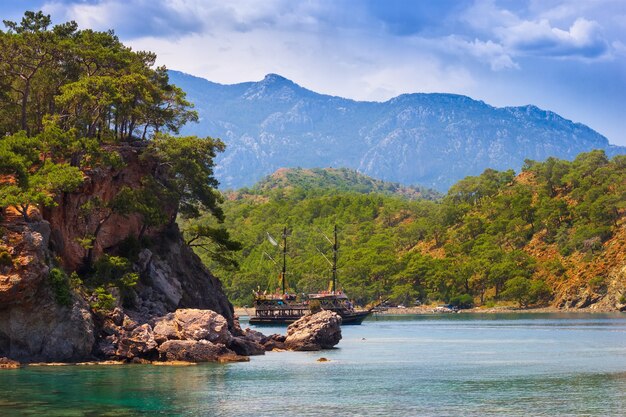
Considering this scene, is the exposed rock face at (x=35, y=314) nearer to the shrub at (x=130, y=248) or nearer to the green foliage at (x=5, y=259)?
the green foliage at (x=5, y=259)

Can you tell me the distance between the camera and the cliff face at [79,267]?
58156mm

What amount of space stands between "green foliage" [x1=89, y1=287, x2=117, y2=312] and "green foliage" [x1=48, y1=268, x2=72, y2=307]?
13.6 feet

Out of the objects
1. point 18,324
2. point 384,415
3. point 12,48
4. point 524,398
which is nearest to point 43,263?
point 18,324

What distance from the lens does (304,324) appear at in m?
81.1

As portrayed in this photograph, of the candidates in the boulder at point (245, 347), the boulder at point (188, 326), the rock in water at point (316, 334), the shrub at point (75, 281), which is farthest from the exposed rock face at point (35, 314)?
the rock in water at point (316, 334)

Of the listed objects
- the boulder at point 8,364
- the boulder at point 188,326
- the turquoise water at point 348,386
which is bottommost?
the turquoise water at point 348,386

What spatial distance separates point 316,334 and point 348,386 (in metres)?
25.5

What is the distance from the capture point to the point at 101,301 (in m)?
64.9

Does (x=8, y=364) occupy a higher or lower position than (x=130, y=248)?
lower

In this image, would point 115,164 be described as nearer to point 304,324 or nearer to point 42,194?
point 42,194

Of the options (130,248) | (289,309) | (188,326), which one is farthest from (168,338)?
(289,309)

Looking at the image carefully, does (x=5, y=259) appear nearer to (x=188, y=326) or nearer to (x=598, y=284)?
(x=188, y=326)

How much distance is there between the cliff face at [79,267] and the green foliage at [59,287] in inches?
10.7

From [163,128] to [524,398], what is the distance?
52.8m
